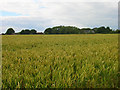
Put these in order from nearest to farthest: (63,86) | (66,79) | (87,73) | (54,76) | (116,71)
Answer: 1. (63,86)
2. (66,79)
3. (54,76)
4. (87,73)
5. (116,71)

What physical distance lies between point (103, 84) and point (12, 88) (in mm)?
1342

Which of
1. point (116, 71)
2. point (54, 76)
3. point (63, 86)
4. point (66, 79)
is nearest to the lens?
point (63, 86)

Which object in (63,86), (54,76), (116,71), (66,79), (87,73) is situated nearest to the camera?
(63,86)

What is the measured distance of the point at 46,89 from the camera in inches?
62.6

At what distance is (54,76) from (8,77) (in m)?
0.74

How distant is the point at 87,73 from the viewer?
1.94m

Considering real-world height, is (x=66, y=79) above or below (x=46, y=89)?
above

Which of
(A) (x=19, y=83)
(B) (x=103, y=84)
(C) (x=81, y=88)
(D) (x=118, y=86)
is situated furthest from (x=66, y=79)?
(D) (x=118, y=86)

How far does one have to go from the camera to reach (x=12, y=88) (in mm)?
1636

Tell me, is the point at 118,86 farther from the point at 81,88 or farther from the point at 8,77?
the point at 8,77

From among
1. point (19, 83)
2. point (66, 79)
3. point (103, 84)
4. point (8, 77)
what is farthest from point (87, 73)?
point (8, 77)

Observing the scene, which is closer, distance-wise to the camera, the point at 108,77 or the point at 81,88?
the point at 81,88

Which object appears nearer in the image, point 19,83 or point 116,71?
point 19,83

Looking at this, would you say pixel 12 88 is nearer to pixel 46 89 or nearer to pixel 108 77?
pixel 46 89
